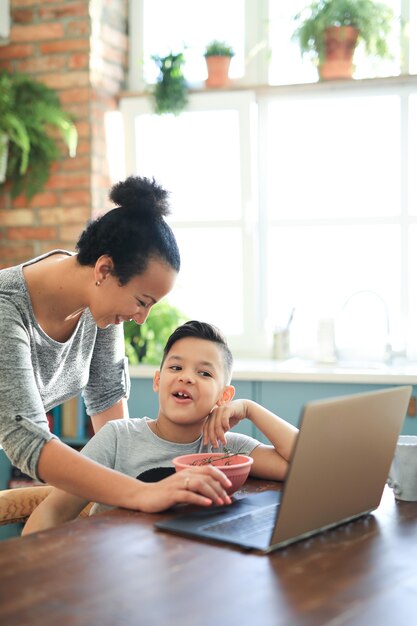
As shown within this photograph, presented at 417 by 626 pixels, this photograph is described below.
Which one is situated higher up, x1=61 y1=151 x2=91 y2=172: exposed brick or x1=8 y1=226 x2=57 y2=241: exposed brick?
x1=61 y1=151 x2=91 y2=172: exposed brick

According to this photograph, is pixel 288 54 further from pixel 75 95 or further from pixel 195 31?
pixel 75 95

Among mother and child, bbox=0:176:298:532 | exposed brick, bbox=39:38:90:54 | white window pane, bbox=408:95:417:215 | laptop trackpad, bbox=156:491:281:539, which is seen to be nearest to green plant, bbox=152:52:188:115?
exposed brick, bbox=39:38:90:54

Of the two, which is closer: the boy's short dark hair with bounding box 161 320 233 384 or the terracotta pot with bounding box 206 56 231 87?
the boy's short dark hair with bounding box 161 320 233 384

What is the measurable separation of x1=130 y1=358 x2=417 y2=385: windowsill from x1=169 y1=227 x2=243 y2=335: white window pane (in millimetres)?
399

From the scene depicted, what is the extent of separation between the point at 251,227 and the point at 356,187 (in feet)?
1.76

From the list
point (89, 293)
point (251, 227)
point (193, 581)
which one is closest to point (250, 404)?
point (89, 293)

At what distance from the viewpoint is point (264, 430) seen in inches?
76.4

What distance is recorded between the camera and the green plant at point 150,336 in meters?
4.07

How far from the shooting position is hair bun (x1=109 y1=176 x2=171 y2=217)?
6.63 feet

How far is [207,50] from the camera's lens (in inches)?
171

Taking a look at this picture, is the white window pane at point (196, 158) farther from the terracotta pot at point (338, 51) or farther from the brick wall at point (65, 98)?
the terracotta pot at point (338, 51)

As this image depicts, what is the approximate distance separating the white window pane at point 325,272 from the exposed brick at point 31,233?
3.54 feet

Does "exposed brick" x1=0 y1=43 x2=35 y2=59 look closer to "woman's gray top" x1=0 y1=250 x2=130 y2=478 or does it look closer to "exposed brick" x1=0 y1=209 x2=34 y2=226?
A: "exposed brick" x1=0 y1=209 x2=34 y2=226

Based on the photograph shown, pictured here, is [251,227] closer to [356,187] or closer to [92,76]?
[356,187]
